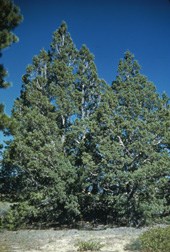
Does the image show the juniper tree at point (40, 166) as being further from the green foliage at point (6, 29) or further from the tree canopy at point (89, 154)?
the green foliage at point (6, 29)

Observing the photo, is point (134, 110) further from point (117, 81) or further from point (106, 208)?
point (106, 208)

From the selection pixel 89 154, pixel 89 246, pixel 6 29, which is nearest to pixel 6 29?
pixel 6 29

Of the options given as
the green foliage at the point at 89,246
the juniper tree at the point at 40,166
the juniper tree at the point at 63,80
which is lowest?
the green foliage at the point at 89,246

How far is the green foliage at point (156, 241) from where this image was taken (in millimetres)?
10722

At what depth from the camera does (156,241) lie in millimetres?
11086

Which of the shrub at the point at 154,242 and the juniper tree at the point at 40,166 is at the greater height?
the juniper tree at the point at 40,166

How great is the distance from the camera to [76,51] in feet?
92.2

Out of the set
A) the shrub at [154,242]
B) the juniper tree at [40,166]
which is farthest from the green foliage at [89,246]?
the juniper tree at [40,166]

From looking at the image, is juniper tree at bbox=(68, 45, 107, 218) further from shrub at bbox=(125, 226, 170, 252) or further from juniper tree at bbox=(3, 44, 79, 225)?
shrub at bbox=(125, 226, 170, 252)

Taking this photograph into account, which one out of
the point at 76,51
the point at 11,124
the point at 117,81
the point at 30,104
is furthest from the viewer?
the point at 76,51

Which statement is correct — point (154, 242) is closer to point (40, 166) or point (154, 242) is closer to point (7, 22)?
point (7, 22)

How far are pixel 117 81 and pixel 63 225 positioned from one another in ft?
39.9

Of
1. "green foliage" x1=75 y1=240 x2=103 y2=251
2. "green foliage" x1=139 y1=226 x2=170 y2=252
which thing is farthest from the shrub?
"green foliage" x1=75 y1=240 x2=103 y2=251

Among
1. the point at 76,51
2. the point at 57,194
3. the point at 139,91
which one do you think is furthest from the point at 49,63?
the point at 57,194
